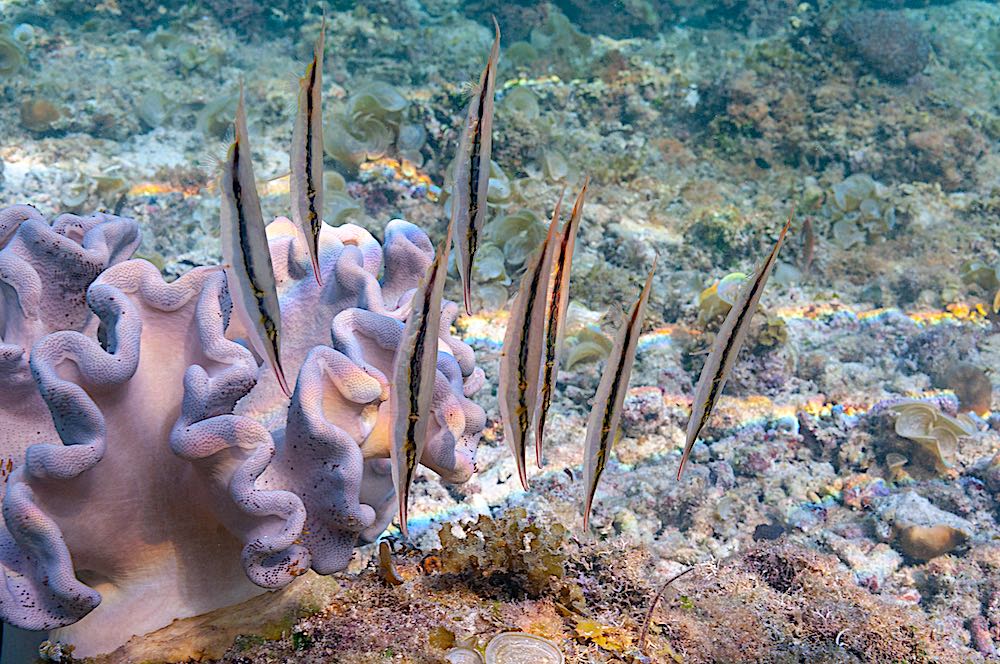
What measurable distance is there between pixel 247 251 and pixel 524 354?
71 centimetres

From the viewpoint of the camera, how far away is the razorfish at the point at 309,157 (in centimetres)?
167

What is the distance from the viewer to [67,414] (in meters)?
1.59

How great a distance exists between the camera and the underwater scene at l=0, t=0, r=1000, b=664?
5.56ft

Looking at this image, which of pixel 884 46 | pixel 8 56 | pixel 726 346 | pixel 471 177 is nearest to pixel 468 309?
pixel 471 177

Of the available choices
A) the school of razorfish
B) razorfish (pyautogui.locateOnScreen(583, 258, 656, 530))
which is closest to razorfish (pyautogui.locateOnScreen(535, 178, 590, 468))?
the school of razorfish

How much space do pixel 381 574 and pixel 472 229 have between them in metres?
1.25

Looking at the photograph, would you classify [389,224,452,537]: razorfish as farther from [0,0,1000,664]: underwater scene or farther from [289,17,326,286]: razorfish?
[289,17,326,286]: razorfish

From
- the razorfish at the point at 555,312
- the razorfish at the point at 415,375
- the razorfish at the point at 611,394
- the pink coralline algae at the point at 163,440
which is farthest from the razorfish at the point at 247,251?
the razorfish at the point at 611,394

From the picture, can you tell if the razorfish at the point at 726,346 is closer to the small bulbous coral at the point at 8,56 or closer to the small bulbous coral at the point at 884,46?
the small bulbous coral at the point at 8,56

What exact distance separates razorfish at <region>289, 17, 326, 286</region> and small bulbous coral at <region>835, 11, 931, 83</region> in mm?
12143

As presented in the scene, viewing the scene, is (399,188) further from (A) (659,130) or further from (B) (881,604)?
(B) (881,604)

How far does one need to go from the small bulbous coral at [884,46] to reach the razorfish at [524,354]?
1218cm

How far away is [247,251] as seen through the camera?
1.54 meters

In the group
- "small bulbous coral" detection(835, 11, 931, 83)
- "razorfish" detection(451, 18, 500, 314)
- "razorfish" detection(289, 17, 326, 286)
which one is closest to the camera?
"razorfish" detection(289, 17, 326, 286)
